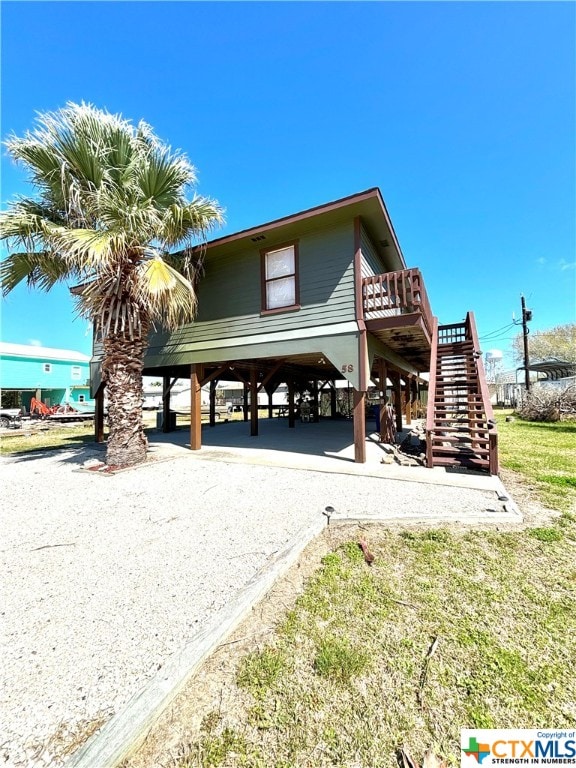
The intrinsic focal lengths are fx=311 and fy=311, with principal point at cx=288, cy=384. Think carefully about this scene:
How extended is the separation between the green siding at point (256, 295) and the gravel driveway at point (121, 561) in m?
3.70

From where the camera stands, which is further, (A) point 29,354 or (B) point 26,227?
(A) point 29,354

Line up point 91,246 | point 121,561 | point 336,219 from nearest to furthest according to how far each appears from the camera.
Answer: point 121,561
point 91,246
point 336,219

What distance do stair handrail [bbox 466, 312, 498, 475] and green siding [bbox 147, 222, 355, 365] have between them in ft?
11.3

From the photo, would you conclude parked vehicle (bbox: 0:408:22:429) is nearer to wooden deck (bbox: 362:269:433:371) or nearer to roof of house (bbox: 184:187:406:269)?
roof of house (bbox: 184:187:406:269)

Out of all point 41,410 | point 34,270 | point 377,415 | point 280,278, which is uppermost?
point 280,278

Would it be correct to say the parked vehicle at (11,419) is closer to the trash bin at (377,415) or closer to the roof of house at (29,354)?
the roof of house at (29,354)

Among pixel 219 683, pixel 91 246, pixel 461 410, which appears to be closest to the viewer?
pixel 219 683

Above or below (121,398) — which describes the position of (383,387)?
above

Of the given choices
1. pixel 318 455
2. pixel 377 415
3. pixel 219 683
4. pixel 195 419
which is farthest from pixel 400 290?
pixel 377 415

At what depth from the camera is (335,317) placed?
717 centimetres

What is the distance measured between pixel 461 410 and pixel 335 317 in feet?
12.8

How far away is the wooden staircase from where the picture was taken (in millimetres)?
6238

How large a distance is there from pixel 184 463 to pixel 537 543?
21.2 ft

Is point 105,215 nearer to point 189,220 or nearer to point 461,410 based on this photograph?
point 189,220
